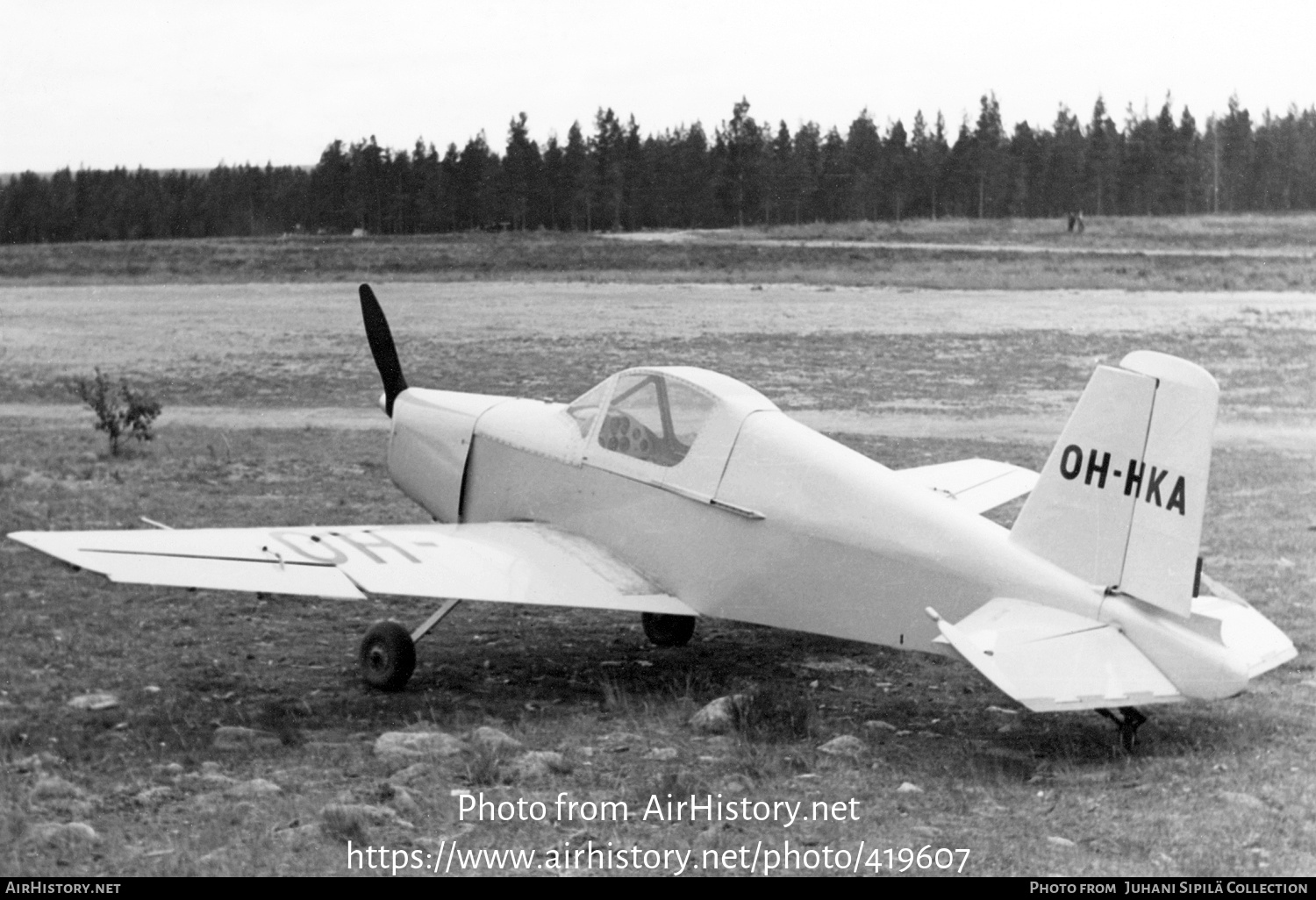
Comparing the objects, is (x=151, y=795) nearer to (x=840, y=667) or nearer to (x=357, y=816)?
(x=357, y=816)

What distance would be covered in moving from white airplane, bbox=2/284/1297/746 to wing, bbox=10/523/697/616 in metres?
0.02

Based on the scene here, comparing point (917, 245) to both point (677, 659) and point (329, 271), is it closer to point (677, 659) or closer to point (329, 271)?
point (329, 271)

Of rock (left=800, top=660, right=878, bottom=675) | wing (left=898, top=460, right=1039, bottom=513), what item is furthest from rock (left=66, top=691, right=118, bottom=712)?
wing (left=898, top=460, right=1039, bottom=513)

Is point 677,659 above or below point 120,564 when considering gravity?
below

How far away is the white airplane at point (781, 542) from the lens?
5.86 metres

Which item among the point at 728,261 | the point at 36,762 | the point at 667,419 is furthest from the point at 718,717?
the point at 728,261

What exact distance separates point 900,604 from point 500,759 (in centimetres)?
211

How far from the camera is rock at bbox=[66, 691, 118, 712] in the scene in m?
7.18

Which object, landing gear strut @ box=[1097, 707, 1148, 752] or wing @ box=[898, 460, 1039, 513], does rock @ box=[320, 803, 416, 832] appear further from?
wing @ box=[898, 460, 1039, 513]

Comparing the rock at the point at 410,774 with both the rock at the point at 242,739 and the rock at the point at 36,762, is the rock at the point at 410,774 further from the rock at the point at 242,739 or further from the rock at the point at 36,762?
the rock at the point at 36,762

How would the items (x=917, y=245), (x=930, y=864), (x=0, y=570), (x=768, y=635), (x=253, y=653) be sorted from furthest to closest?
1. (x=917, y=245)
2. (x=0, y=570)
3. (x=768, y=635)
4. (x=253, y=653)
5. (x=930, y=864)

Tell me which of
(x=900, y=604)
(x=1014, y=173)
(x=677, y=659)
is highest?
(x=1014, y=173)

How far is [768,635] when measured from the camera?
9.03 m

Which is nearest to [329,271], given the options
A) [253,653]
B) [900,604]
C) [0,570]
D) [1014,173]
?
[0,570]
